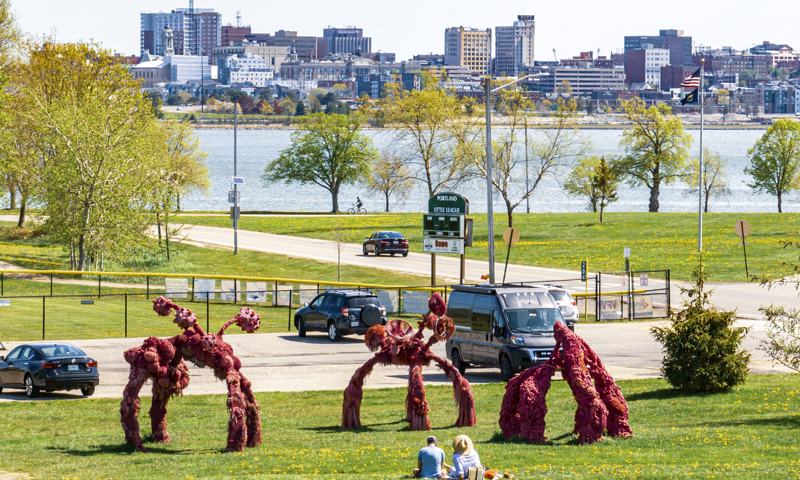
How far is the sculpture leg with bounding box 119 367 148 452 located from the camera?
51.8ft

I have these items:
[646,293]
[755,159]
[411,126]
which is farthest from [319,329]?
[755,159]

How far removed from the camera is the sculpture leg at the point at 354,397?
17.5 m

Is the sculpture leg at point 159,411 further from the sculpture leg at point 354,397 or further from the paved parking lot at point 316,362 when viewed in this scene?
the paved parking lot at point 316,362

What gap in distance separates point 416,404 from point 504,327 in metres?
6.54

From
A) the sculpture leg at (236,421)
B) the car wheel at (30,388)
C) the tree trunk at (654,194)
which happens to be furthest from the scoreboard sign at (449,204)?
the tree trunk at (654,194)

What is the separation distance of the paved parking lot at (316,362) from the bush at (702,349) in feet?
13.3

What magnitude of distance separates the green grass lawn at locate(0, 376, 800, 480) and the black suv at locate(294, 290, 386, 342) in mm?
9154

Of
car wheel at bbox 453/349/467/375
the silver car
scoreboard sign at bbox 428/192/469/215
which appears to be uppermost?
scoreboard sign at bbox 428/192/469/215

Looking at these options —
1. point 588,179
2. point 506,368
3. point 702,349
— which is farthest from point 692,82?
point 588,179

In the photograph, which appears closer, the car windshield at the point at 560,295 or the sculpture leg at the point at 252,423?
the sculpture leg at the point at 252,423

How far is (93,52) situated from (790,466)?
5690 cm

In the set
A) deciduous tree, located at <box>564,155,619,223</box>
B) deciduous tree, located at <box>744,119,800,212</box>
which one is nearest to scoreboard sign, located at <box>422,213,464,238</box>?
deciduous tree, located at <box>564,155,619,223</box>

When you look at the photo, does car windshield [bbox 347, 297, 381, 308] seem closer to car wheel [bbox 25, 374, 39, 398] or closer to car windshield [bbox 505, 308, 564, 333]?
car windshield [bbox 505, 308, 564, 333]

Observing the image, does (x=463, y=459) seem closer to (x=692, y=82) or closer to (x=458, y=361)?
(x=458, y=361)
